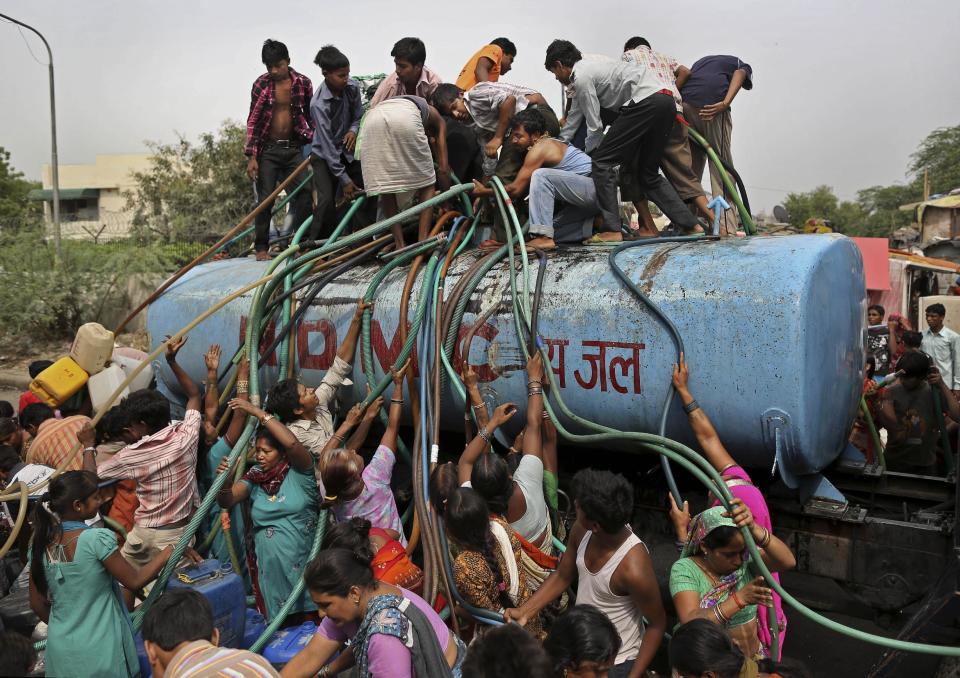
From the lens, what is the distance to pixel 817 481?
4102 millimetres

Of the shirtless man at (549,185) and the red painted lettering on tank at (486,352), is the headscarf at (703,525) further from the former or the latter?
the shirtless man at (549,185)

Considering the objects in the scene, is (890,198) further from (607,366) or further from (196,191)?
(607,366)

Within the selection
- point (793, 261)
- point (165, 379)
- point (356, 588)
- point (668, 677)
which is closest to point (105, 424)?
point (165, 379)

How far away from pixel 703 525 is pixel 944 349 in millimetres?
5188

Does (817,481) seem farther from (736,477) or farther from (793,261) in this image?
(793,261)

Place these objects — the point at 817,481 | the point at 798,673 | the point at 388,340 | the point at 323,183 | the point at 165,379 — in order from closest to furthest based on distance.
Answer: the point at 798,673, the point at 817,481, the point at 388,340, the point at 323,183, the point at 165,379

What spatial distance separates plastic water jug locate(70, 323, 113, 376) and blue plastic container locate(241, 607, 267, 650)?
2425 millimetres

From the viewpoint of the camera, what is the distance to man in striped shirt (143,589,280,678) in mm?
2393

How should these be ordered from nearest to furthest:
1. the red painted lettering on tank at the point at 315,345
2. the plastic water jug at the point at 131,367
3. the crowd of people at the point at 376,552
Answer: the crowd of people at the point at 376,552, the red painted lettering on tank at the point at 315,345, the plastic water jug at the point at 131,367

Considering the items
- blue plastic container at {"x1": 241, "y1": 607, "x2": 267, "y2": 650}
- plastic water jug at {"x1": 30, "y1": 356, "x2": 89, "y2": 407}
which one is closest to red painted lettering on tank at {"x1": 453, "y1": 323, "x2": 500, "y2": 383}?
blue plastic container at {"x1": 241, "y1": 607, "x2": 267, "y2": 650}

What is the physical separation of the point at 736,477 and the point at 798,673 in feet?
3.17

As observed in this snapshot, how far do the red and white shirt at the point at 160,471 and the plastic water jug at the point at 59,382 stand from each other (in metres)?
1.65

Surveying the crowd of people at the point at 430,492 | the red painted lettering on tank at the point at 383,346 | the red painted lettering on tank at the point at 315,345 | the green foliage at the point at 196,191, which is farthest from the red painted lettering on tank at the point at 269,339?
the green foliage at the point at 196,191

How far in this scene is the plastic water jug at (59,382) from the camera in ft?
18.9
